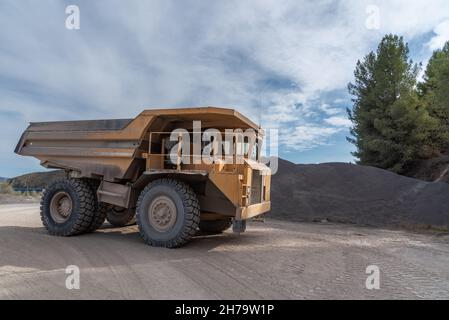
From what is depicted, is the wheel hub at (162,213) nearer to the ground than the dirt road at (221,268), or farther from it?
farther from it

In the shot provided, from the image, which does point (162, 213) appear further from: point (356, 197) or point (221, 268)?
point (356, 197)

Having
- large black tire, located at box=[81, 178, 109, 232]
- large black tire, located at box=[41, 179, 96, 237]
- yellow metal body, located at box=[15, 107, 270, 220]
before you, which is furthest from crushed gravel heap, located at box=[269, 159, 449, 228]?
large black tire, located at box=[41, 179, 96, 237]

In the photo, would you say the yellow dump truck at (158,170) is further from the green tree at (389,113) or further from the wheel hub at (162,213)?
the green tree at (389,113)

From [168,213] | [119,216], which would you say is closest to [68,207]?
[119,216]

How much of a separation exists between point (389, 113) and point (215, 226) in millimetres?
19075

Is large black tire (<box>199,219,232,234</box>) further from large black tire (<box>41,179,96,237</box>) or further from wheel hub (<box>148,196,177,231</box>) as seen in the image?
large black tire (<box>41,179,96,237</box>)

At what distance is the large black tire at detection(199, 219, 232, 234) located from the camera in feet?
26.2

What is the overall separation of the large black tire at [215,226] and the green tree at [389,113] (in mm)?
17659

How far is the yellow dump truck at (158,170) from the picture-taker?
237 inches

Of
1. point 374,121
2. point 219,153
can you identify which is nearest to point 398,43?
point 374,121

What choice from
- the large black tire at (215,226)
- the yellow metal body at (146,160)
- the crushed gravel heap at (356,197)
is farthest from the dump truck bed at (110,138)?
the crushed gravel heap at (356,197)
